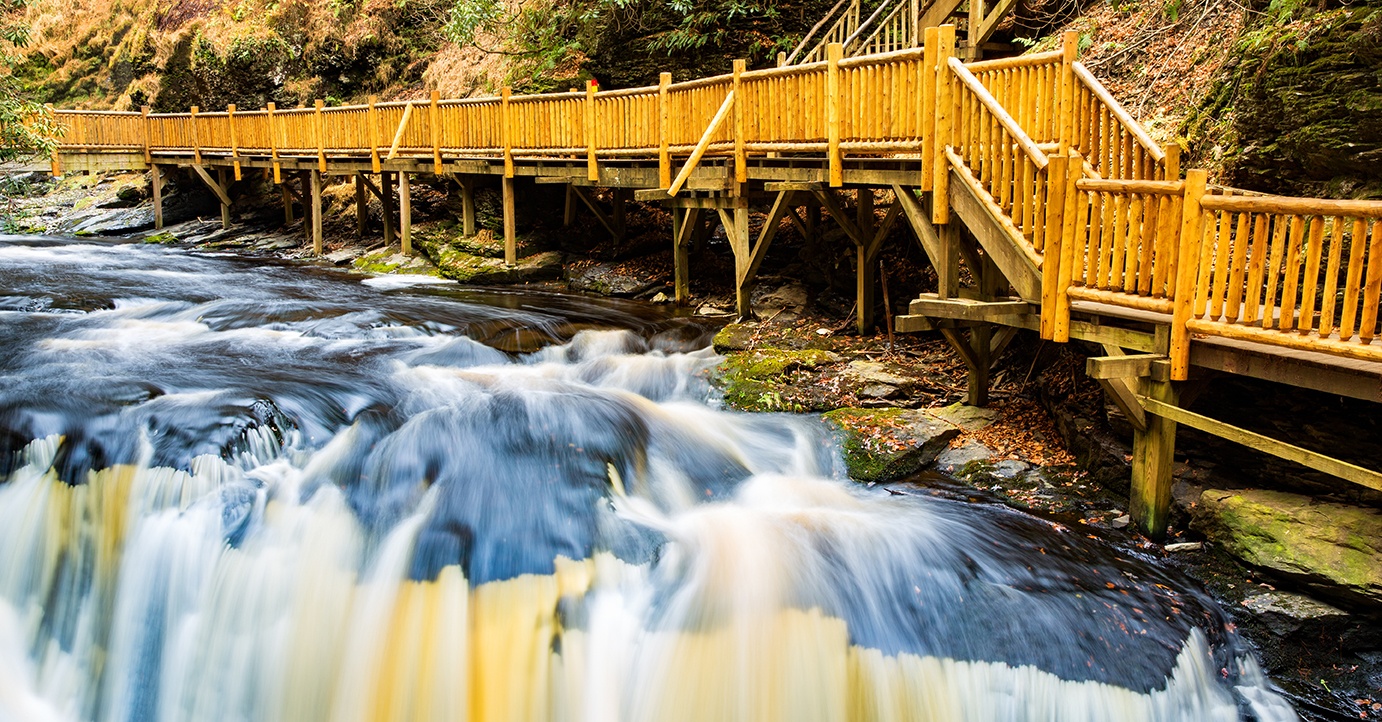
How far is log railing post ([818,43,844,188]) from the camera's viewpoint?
10.4 meters

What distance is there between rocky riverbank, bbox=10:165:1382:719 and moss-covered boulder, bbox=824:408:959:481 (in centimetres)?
2

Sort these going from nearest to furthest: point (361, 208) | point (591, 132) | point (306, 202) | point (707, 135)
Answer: point (707, 135), point (591, 132), point (361, 208), point (306, 202)

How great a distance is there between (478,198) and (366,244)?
3996 mm

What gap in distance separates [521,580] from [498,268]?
11754 mm

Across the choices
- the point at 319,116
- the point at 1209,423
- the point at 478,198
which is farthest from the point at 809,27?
the point at 1209,423

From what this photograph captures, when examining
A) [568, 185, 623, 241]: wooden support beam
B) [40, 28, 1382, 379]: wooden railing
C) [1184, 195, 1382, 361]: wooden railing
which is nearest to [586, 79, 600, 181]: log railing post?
[40, 28, 1382, 379]: wooden railing

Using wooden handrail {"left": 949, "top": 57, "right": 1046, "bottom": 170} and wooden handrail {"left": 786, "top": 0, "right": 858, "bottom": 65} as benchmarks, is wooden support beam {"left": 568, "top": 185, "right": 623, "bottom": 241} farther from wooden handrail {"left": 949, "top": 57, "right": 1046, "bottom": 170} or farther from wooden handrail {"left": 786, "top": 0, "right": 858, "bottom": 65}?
wooden handrail {"left": 949, "top": 57, "right": 1046, "bottom": 170}

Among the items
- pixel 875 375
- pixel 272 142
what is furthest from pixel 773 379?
pixel 272 142

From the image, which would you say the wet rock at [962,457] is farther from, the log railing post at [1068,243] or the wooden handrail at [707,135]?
the wooden handrail at [707,135]

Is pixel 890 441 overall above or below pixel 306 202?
below

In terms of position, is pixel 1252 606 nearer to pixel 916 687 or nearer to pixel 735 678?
pixel 916 687

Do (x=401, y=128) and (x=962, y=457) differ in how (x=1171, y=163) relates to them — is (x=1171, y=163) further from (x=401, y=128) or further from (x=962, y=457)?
(x=401, y=128)

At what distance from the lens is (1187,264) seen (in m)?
6.62

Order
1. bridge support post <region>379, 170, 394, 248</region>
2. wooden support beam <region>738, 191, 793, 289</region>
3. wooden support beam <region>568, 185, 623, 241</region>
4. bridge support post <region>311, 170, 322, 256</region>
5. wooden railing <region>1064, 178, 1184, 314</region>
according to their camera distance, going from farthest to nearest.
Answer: bridge support post <region>311, 170, 322, 256</region> → bridge support post <region>379, 170, 394, 248</region> → wooden support beam <region>568, 185, 623, 241</region> → wooden support beam <region>738, 191, 793, 289</region> → wooden railing <region>1064, 178, 1184, 314</region>
